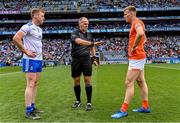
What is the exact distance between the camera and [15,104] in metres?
9.74

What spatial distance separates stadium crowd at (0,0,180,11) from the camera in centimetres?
Result: 7094

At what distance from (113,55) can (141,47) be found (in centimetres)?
5197

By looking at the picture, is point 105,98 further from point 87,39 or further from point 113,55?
point 113,55

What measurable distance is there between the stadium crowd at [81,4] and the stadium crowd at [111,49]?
6823 mm

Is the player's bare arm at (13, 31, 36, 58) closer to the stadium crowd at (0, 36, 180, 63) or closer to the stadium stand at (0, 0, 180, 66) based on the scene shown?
the stadium crowd at (0, 36, 180, 63)

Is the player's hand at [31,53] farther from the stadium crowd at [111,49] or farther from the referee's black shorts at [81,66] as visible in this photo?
the stadium crowd at [111,49]

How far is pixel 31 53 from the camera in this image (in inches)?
303

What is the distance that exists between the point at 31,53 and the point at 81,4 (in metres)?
65.5

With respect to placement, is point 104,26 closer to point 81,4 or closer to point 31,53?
point 81,4

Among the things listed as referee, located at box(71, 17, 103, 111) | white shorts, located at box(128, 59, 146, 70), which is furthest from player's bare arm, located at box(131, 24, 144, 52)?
referee, located at box(71, 17, 103, 111)

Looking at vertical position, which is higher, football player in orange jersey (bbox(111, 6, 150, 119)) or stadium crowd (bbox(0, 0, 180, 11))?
stadium crowd (bbox(0, 0, 180, 11))

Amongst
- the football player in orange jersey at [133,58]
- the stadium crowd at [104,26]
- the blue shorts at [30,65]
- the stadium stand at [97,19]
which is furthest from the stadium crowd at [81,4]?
the blue shorts at [30,65]

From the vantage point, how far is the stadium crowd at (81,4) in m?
70.9

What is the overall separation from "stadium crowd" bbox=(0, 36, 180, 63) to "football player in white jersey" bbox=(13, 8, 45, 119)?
48.0m
